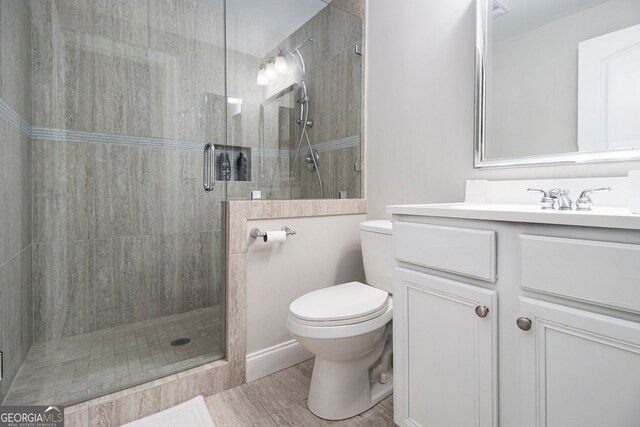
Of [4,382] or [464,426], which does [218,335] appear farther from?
[464,426]

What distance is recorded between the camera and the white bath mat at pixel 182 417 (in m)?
1.33

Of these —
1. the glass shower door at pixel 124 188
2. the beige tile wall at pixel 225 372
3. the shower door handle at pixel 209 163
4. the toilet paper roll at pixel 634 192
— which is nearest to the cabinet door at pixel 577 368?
the toilet paper roll at pixel 634 192

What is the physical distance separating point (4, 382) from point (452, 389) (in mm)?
1746

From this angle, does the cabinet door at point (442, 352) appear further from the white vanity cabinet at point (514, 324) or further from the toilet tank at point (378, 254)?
the toilet tank at point (378, 254)

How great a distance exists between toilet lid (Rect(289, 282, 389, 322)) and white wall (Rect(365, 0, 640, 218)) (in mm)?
605

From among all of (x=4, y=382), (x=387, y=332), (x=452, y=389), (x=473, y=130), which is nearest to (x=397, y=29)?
(x=473, y=130)

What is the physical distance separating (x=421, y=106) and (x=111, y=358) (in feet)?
6.90

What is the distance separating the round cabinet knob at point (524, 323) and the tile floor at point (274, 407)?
2.59 feet

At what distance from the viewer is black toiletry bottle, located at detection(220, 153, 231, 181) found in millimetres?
1770

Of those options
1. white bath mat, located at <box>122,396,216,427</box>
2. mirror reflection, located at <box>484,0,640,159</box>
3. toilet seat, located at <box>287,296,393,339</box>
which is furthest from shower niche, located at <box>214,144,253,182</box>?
mirror reflection, located at <box>484,0,640,159</box>

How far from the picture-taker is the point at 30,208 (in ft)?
5.91

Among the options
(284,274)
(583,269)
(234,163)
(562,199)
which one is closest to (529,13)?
(562,199)

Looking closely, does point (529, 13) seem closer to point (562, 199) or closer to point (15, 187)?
point (562, 199)

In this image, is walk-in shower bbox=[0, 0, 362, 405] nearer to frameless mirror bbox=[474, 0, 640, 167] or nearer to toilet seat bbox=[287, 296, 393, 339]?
toilet seat bbox=[287, 296, 393, 339]
